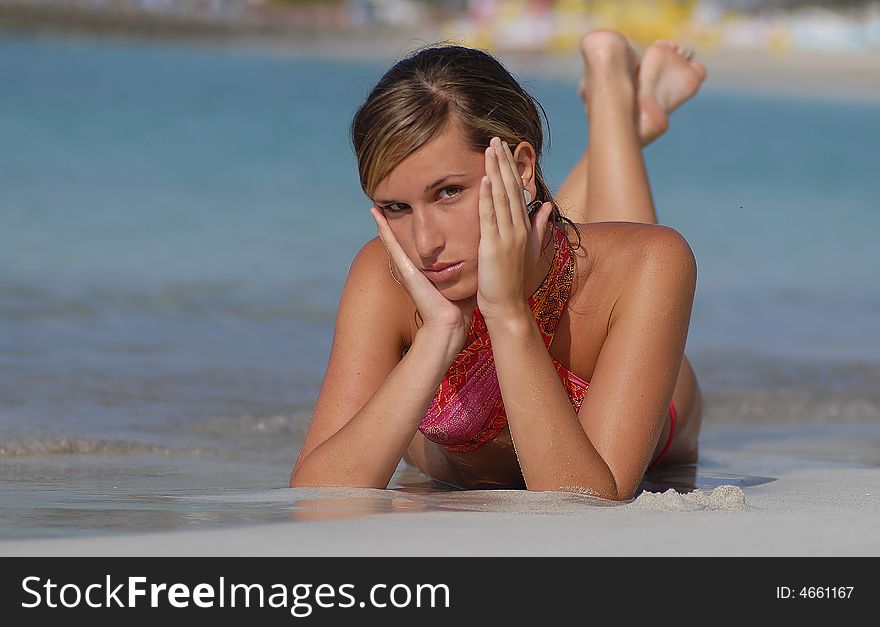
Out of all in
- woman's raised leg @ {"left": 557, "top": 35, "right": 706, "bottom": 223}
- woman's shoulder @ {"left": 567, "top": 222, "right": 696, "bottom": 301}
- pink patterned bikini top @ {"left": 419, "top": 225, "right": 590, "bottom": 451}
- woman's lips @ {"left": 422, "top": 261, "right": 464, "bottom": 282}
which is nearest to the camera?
woman's lips @ {"left": 422, "top": 261, "right": 464, "bottom": 282}

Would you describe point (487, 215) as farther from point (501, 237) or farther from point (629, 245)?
point (629, 245)

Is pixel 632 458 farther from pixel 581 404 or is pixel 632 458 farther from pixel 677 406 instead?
pixel 677 406

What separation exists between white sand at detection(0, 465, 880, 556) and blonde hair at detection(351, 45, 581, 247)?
27.7 inches

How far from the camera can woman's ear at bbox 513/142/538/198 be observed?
8.89ft

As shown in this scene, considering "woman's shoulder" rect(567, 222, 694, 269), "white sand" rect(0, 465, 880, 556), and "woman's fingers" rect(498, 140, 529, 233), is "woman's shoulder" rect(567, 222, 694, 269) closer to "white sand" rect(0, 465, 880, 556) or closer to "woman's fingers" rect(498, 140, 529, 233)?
"woman's fingers" rect(498, 140, 529, 233)

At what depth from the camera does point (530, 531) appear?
2.24m

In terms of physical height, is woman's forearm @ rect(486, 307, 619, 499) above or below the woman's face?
below

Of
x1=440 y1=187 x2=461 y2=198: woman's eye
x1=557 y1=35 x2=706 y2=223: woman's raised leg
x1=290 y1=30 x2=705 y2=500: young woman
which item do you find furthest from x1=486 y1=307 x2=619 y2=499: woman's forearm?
x1=557 y1=35 x2=706 y2=223: woman's raised leg

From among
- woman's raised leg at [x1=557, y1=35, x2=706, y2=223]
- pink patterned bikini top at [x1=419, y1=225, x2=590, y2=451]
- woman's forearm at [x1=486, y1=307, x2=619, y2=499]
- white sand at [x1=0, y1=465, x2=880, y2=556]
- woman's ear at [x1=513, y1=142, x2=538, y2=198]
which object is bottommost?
white sand at [x1=0, y1=465, x2=880, y2=556]

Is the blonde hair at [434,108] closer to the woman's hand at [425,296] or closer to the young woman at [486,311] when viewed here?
the young woman at [486,311]

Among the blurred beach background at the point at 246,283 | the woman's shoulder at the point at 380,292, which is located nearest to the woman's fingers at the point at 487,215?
the woman's shoulder at the point at 380,292

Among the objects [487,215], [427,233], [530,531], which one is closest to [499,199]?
[487,215]

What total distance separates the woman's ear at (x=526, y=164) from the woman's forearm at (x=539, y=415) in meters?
0.31
